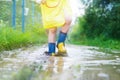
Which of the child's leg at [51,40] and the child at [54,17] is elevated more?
the child at [54,17]

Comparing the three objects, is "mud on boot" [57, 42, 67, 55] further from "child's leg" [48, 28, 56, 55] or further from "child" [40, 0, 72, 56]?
"child's leg" [48, 28, 56, 55]

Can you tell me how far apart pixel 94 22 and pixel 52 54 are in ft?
51.9

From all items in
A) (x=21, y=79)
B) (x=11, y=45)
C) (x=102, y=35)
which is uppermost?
(x=21, y=79)

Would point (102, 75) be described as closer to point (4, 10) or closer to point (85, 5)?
point (4, 10)

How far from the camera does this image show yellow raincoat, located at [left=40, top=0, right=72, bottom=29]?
6.01 metres

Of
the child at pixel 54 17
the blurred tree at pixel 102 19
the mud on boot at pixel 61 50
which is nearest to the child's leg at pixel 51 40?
the child at pixel 54 17

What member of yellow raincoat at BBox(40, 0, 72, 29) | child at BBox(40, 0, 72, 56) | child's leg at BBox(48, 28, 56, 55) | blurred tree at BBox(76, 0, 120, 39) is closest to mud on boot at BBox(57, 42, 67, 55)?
child at BBox(40, 0, 72, 56)

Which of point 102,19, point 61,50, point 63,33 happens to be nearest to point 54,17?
point 63,33

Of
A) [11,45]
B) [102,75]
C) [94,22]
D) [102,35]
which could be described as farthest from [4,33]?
[94,22]

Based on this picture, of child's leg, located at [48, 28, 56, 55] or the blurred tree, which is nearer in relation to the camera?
child's leg, located at [48, 28, 56, 55]

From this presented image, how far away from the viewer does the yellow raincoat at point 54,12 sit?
6008 millimetres

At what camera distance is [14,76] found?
1.29 metres

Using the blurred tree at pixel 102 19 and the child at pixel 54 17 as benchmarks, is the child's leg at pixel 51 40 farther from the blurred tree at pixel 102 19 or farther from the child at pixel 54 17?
the blurred tree at pixel 102 19

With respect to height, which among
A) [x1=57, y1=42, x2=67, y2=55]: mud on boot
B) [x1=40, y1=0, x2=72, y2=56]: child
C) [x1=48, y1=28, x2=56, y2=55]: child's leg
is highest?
[x1=40, y1=0, x2=72, y2=56]: child
